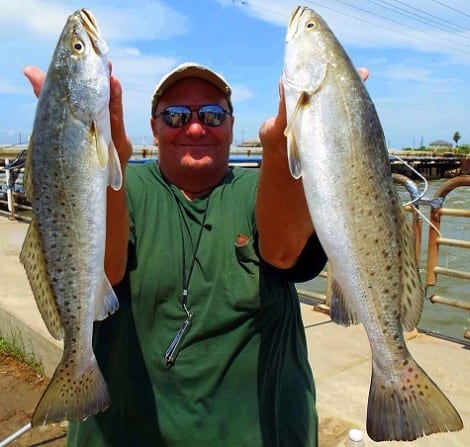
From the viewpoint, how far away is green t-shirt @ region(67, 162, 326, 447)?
2543 millimetres

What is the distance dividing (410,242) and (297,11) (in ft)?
3.29

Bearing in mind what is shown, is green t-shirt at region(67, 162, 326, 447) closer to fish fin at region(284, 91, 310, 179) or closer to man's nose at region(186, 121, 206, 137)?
man's nose at region(186, 121, 206, 137)

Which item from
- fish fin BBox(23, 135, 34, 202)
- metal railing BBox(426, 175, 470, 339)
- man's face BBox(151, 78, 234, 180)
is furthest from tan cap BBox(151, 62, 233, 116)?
metal railing BBox(426, 175, 470, 339)

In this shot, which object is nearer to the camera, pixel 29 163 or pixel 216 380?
pixel 29 163

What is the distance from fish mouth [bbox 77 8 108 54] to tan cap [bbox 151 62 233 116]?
0.58 meters

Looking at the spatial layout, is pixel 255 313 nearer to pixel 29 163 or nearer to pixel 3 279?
pixel 29 163

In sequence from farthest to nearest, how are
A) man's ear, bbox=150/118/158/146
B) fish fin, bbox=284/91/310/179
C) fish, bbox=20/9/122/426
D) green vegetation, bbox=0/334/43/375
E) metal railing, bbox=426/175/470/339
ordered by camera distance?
metal railing, bbox=426/175/470/339 < green vegetation, bbox=0/334/43/375 < man's ear, bbox=150/118/158/146 < fish, bbox=20/9/122/426 < fish fin, bbox=284/91/310/179

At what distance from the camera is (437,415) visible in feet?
7.08

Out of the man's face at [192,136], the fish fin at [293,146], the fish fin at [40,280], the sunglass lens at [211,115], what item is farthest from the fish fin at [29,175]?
the fish fin at [293,146]

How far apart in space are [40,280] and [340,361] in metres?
3.46

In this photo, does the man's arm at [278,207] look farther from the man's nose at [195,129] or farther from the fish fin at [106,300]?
the fish fin at [106,300]

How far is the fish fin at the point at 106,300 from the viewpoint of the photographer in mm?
2314

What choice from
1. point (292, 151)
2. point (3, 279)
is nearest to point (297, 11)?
point (292, 151)

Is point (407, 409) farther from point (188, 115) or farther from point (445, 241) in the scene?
point (445, 241)
